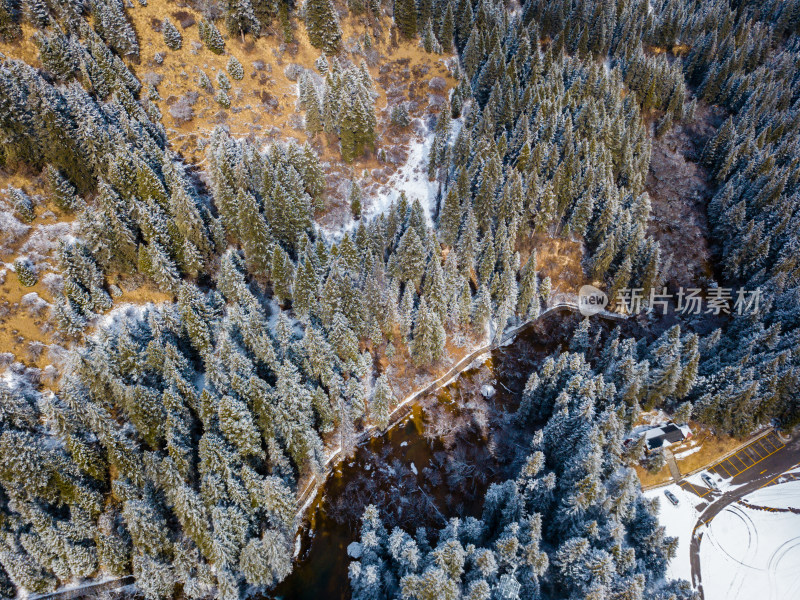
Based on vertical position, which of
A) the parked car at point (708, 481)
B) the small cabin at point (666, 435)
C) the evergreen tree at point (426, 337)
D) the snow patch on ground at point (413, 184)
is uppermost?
the snow patch on ground at point (413, 184)

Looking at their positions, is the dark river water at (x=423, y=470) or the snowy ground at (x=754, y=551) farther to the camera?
the dark river water at (x=423, y=470)

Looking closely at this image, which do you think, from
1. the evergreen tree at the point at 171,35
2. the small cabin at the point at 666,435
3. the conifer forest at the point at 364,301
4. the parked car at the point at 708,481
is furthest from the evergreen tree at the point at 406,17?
the parked car at the point at 708,481

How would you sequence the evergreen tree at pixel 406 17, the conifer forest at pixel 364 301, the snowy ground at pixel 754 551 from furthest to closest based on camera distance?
the evergreen tree at pixel 406 17
the snowy ground at pixel 754 551
the conifer forest at pixel 364 301

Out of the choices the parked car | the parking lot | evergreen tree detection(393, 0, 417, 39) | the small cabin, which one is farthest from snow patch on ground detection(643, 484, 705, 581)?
evergreen tree detection(393, 0, 417, 39)

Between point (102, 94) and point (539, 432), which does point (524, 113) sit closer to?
point (539, 432)

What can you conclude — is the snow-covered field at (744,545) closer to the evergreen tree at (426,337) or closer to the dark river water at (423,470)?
the dark river water at (423,470)

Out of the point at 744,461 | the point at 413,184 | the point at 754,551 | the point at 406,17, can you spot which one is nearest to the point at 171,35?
the point at 406,17

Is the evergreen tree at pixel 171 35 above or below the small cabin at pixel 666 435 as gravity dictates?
above
